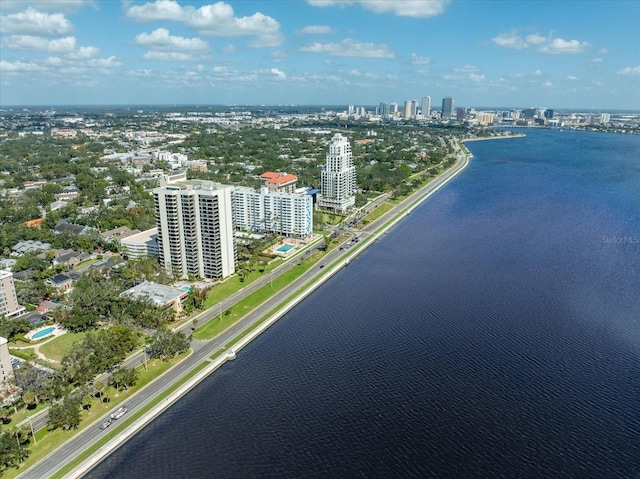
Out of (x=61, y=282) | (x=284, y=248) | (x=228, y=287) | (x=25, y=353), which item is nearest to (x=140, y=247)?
(x=61, y=282)

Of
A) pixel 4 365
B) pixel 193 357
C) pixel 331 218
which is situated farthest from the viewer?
pixel 331 218

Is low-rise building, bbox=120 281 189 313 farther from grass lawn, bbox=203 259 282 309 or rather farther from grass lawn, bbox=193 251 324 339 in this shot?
grass lawn, bbox=193 251 324 339

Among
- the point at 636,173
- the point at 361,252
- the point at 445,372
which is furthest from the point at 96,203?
the point at 636,173

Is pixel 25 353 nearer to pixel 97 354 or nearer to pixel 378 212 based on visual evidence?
pixel 97 354

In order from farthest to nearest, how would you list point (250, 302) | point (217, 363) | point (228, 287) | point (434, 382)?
point (228, 287) → point (250, 302) → point (217, 363) → point (434, 382)

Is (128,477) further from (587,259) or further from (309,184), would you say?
(309,184)

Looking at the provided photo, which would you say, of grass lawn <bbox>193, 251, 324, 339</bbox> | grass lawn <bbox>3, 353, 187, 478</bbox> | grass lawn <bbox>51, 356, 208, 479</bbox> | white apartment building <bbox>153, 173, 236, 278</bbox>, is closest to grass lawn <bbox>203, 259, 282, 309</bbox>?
white apartment building <bbox>153, 173, 236, 278</bbox>

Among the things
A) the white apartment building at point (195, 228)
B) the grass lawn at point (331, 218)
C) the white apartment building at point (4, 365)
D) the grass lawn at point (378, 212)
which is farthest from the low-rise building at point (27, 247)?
the grass lawn at point (378, 212)

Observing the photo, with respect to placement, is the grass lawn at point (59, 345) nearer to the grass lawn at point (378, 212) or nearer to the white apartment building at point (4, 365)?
the white apartment building at point (4, 365)
